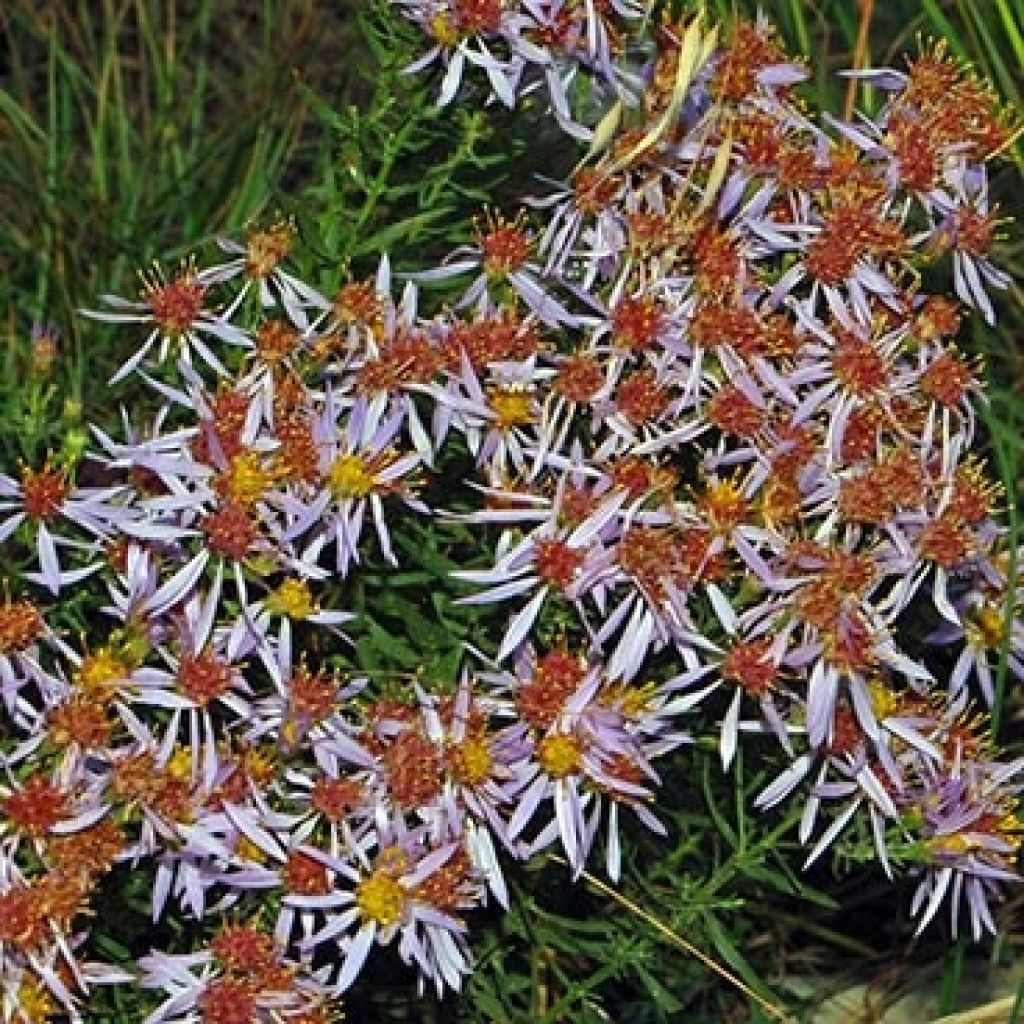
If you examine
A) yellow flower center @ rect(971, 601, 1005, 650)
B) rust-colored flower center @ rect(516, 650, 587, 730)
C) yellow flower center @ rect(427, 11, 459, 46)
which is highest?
yellow flower center @ rect(427, 11, 459, 46)

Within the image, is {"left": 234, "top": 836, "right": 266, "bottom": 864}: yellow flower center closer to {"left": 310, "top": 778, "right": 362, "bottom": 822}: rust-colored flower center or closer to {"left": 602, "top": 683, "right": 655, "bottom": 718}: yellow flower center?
{"left": 310, "top": 778, "right": 362, "bottom": 822}: rust-colored flower center

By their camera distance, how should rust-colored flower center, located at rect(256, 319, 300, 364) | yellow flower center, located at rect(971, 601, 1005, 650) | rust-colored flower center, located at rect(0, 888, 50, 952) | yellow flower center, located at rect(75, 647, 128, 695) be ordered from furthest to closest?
yellow flower center, located at rect(971, 601, 1005, 650)
rust-colored flower center, located at rect(256, 319, 300, 364)
yellow flower center, located at rect(75, 647, 128, 695)
rust-colored flower center, located at rect(0, 888, 50, 952)

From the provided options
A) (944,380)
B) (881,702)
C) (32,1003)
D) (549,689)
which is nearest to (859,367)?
(944,380)

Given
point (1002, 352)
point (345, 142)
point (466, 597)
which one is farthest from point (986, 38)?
point (466, 597)

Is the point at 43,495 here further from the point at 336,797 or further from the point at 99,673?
the point at 336,797

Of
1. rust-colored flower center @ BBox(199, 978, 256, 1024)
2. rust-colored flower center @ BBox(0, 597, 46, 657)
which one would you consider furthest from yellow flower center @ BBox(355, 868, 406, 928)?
rust-colored flower center @ BBox(0, 597, 46, 657)

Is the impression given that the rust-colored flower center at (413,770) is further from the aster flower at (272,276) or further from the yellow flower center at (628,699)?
the aster flower at (272,276)

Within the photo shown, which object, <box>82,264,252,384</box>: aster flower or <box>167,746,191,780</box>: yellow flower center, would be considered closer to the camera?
<box>167,746,191,780</box>: yellow flower center
